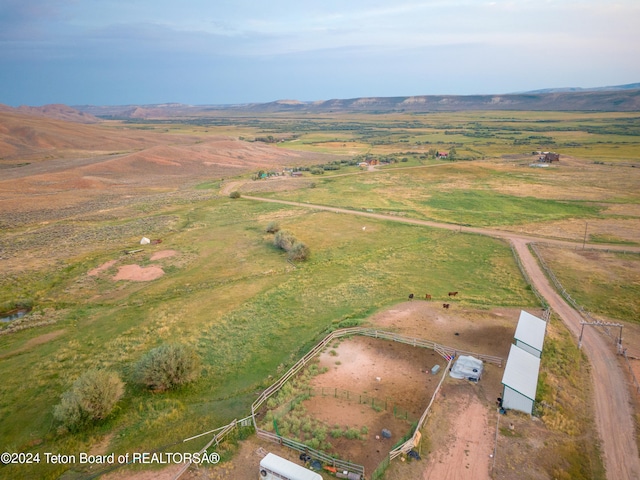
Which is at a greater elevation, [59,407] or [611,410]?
[59,407]

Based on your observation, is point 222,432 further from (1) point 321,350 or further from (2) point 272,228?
(2) point 272,228

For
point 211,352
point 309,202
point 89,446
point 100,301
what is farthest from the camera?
point 309,202

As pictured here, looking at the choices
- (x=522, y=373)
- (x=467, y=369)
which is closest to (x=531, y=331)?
(x=522, y=373)

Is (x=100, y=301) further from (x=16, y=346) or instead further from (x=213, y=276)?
(x=213, y=276)

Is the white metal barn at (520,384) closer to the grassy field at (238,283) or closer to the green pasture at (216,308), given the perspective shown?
the grassy field at (238,283)

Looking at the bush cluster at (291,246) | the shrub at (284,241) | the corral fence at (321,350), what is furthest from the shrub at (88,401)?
the shrub at (284,241)

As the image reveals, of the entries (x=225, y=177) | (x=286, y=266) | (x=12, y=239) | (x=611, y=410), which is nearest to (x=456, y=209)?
(x=286, y=266)
